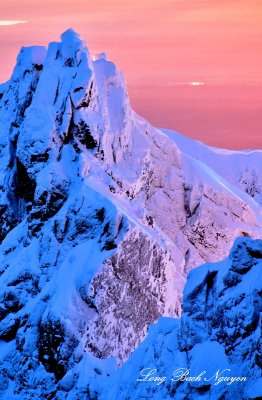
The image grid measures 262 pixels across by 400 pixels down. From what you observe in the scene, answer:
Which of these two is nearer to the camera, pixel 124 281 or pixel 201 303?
pixel 201 303

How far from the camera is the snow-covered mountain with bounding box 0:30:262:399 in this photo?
523ft

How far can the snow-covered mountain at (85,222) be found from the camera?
15950 cm

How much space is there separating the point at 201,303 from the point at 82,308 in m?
46.3

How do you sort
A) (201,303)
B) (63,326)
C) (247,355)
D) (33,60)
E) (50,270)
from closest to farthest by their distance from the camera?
(247,355) → (201,303) → (63,326) → (50,270) → (33,60)

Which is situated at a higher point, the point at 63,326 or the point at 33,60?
the point at 33,60

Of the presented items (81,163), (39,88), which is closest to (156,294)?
(81,163)

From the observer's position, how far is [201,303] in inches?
4503

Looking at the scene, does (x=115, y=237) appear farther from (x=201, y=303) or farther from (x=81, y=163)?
(x=201, y=303)

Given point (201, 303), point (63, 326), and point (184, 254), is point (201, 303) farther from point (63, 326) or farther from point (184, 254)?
point (184, 254)

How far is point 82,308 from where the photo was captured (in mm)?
159125

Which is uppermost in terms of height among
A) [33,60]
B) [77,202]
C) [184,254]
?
[33,60]

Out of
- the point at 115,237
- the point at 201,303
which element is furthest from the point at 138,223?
the point at 201,303

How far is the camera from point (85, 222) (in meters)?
167

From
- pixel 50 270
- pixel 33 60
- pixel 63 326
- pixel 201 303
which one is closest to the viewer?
pixel 201 303
